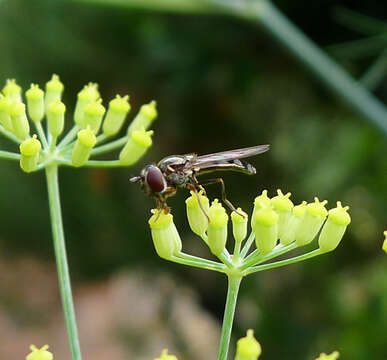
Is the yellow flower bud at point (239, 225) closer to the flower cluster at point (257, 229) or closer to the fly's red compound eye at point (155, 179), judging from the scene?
the flower cluster at point (257, 229)

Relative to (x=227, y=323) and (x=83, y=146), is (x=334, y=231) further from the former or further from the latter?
(x=83, y=146)

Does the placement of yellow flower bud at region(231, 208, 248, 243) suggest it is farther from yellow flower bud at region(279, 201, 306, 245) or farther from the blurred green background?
Result: the blurred green background

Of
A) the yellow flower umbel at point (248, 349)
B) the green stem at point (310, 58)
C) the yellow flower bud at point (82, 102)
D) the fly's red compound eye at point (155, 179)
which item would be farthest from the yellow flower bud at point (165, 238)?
the green stem at point (310, 58)

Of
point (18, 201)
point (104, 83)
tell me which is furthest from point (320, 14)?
point (18, 201)

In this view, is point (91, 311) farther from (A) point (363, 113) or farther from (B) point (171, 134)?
(A) point (363, 113)

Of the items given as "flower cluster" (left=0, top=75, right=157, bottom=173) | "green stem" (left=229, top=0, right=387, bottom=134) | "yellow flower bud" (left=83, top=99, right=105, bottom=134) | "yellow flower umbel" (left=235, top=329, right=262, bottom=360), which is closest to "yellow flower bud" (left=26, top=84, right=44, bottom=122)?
"flower cluster" (left=0, top=75, right=157, bottom=173)
